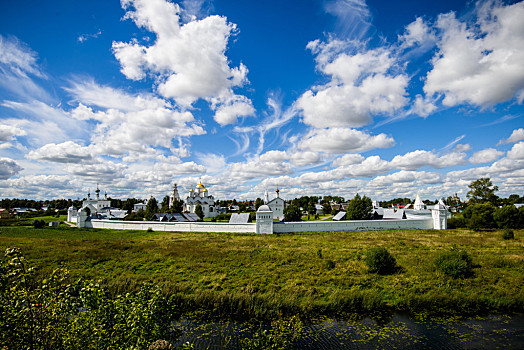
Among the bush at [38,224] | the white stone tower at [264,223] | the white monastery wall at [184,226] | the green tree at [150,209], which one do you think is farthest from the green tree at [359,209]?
the bush at [38,224]

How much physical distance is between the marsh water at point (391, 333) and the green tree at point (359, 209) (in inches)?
1274

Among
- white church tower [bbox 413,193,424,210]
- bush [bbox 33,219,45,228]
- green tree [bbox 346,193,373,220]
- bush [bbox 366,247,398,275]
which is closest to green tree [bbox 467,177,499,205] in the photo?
white church tower [bbox 413,193,424,210]

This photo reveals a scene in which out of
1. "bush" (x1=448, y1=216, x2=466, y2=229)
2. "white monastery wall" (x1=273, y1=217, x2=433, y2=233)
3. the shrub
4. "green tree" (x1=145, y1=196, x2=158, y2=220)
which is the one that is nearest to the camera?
the shrub

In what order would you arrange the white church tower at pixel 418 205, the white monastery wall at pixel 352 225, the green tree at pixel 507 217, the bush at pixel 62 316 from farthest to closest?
the white church tower at pixel 418 205
the green tree at pixel 507 217
the white monastery wall at pixel 352 225
the bush at pixel 62 316

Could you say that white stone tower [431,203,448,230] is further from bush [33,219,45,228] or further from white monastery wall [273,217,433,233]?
bush [33,219,45,228]

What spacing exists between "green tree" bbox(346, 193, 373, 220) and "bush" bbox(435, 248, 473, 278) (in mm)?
26061

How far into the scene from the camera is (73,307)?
5.38 meters

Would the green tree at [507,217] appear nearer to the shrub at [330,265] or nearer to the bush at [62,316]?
the shrub at [330,265]

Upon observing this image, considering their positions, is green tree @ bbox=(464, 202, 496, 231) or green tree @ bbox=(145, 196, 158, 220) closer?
green tree @ bbox=(464, 202, 496, 231)

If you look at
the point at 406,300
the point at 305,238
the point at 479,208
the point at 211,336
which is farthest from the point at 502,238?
the point at 211,336

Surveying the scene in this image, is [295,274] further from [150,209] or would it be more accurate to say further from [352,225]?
[150,209]

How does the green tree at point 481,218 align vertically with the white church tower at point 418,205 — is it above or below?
below

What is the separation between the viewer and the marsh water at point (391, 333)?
10.2 m

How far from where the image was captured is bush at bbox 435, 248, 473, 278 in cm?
1733
